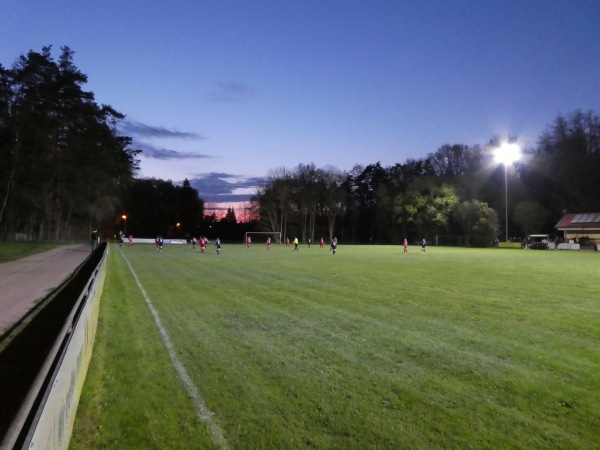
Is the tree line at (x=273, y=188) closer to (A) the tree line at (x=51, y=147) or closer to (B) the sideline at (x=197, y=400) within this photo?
(A) the tree line at (x=51, y=147)

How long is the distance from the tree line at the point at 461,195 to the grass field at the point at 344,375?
216ft

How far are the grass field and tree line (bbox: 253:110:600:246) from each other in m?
65.8

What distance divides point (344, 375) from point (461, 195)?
7791 centimetres

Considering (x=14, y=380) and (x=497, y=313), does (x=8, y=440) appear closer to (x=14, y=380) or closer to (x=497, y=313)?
(x=14, y=380)

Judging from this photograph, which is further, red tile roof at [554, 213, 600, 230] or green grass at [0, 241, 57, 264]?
red tile roof at [554, 213, 600, 230]

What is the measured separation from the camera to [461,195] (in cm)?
7881

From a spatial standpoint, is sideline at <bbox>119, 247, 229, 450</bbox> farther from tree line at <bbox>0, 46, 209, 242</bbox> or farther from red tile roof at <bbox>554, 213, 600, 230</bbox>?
red tile roof at <bbox>554, 213, 600, 230</bbox>

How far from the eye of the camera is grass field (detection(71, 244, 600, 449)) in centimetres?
451

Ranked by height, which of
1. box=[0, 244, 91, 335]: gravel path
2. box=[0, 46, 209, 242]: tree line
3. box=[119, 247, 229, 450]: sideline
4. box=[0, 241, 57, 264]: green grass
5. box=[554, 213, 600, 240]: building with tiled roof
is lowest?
box=[119, 247, 229, 450]: sideline

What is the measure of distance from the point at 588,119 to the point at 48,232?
82.3 m

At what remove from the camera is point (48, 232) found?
52906 millimetres

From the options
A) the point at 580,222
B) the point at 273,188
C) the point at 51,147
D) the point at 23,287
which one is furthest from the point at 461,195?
the point at 23,287

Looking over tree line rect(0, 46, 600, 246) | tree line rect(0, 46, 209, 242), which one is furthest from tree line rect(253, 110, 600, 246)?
tree line rect(0, 46, 209, 242)

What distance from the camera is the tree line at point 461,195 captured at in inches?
2918
